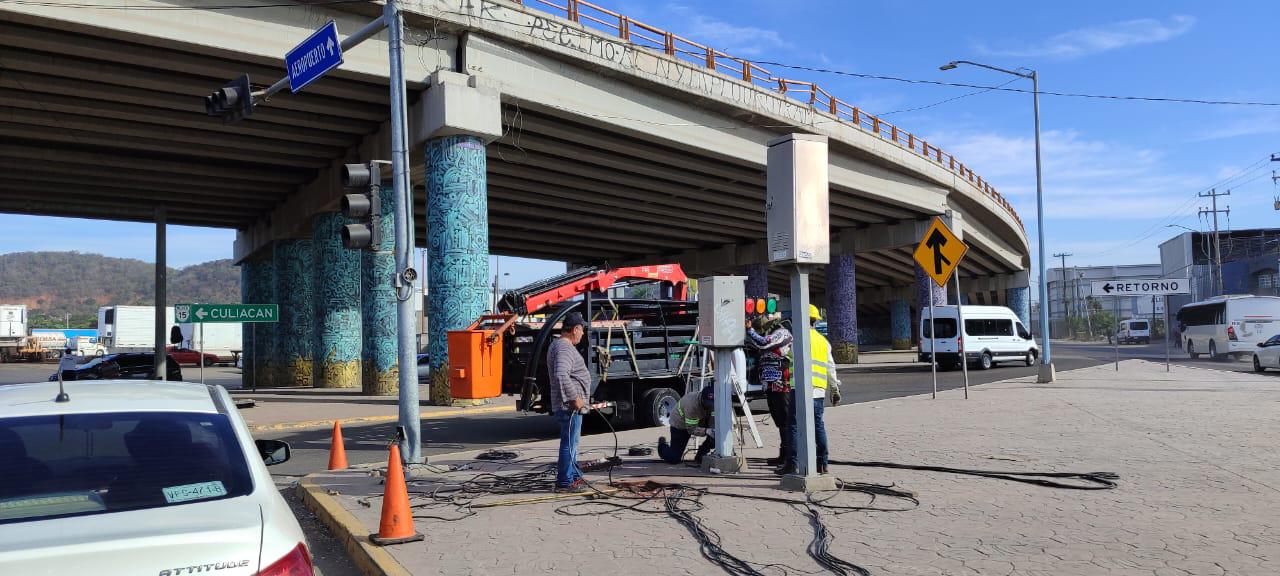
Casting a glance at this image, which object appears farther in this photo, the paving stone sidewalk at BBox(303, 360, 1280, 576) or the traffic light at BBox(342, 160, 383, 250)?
the traffic light at BBox(342, 160, 383, 250)

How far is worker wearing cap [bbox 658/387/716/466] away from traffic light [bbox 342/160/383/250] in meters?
4.00

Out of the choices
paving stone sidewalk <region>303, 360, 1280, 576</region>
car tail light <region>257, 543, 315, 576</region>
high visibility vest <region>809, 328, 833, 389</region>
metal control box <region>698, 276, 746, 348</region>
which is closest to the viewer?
car tail light <region>257, 543, 315, 576</region>

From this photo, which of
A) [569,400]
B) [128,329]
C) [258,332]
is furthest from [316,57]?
[128,329]

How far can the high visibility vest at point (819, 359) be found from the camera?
28.8 feet

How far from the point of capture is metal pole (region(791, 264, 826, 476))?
25.8ft

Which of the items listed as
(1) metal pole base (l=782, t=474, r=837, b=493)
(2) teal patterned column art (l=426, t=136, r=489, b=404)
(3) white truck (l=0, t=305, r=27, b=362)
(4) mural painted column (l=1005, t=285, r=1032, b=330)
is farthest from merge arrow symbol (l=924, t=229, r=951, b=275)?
(3) white truck (l=0, t=305, r=27, b=362)

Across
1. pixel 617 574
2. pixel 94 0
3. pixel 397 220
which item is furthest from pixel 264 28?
pixel 617 574

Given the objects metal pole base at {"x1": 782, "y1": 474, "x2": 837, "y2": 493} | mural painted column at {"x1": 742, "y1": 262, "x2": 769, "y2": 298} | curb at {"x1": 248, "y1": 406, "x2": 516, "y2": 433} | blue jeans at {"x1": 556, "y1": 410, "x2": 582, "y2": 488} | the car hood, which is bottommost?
curb at {"x1": 248, "y1": 406, "x2": 516, "y2": 433}

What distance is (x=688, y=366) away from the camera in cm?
1427

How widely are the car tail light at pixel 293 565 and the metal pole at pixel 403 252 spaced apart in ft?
22.9

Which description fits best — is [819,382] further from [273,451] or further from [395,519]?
[273,451]

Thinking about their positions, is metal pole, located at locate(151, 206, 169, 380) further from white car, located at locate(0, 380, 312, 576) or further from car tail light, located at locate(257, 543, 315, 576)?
car tail light, located at locate(257, 543, 315, 576)

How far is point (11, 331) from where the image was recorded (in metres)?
70.1

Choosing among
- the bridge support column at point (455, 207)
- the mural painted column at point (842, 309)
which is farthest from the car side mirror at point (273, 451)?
the mural painted column at point (842, 309)
